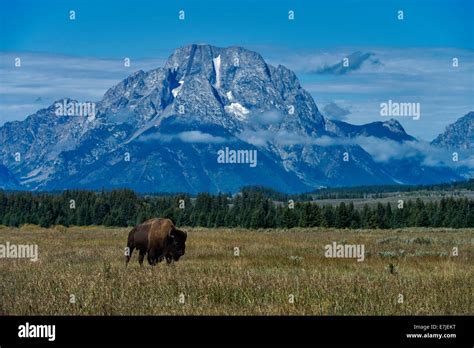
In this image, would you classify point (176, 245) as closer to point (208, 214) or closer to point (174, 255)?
point (174, 255)

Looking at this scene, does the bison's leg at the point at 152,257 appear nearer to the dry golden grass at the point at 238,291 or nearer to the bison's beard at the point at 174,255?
the bison's beard at the point at 174,255

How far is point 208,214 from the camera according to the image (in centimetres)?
Result: 11169

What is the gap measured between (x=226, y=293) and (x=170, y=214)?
297 ft

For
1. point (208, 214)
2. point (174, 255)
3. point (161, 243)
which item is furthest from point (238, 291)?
point (208, 214)

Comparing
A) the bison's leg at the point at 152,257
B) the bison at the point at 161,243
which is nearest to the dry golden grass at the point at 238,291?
the bison's leg at the point at 152,257

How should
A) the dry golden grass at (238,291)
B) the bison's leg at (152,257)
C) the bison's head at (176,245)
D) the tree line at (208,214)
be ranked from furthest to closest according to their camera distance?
the tree line at (208,214) → the bison's head at (176,245) → the bison's leg at (152,257) → the dry golden grass at (238,291)

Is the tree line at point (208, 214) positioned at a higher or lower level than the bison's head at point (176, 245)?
lower

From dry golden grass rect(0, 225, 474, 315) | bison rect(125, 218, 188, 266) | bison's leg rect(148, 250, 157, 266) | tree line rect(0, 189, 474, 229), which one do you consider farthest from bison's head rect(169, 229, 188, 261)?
tree line rect(0, 189, 474, 229)

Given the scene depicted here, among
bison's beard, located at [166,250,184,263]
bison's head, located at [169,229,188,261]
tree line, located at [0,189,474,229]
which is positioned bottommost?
tree line, located at [0,189,474,229]

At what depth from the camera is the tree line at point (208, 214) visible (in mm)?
98875

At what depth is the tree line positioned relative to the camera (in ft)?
324

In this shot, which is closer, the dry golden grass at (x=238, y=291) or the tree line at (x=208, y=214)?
the dry golden grass at (x=238, y=291)

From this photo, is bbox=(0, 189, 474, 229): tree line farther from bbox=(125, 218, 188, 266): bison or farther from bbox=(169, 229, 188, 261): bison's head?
bbox=(169, 229, 188, 261): bison's head
